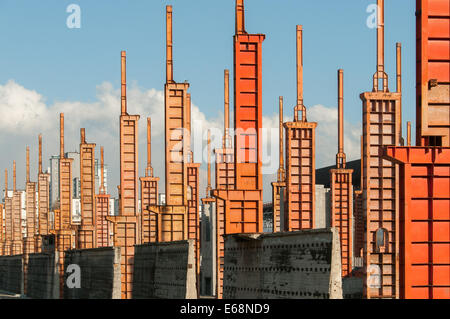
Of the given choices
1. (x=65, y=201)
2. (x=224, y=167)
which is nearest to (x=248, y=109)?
(x=224, y=167)

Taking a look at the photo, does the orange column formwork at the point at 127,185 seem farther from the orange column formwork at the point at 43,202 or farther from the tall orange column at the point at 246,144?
the orange column formwork at the point at 43,202

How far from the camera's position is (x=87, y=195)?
6806 centimetres

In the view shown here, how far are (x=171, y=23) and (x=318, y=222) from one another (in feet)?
81.9

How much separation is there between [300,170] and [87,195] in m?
25.2

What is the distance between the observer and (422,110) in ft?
70.1

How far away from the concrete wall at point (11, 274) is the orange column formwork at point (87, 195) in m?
20.3

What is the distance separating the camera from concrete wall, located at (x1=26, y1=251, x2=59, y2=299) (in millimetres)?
67188

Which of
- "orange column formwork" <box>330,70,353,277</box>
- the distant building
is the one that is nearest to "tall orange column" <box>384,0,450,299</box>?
"orange column formwork" <box>330,70,353,277</box>

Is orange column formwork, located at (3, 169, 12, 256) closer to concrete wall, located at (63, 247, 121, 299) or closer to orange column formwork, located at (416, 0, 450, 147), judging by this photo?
concrete wall, located at (63, 247, 121, 299)

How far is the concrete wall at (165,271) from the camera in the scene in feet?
127

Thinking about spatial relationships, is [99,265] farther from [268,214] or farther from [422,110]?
[268,214]

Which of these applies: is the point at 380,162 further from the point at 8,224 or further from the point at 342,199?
the point at 8,224

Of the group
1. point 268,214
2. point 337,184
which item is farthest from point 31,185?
point 337,184
